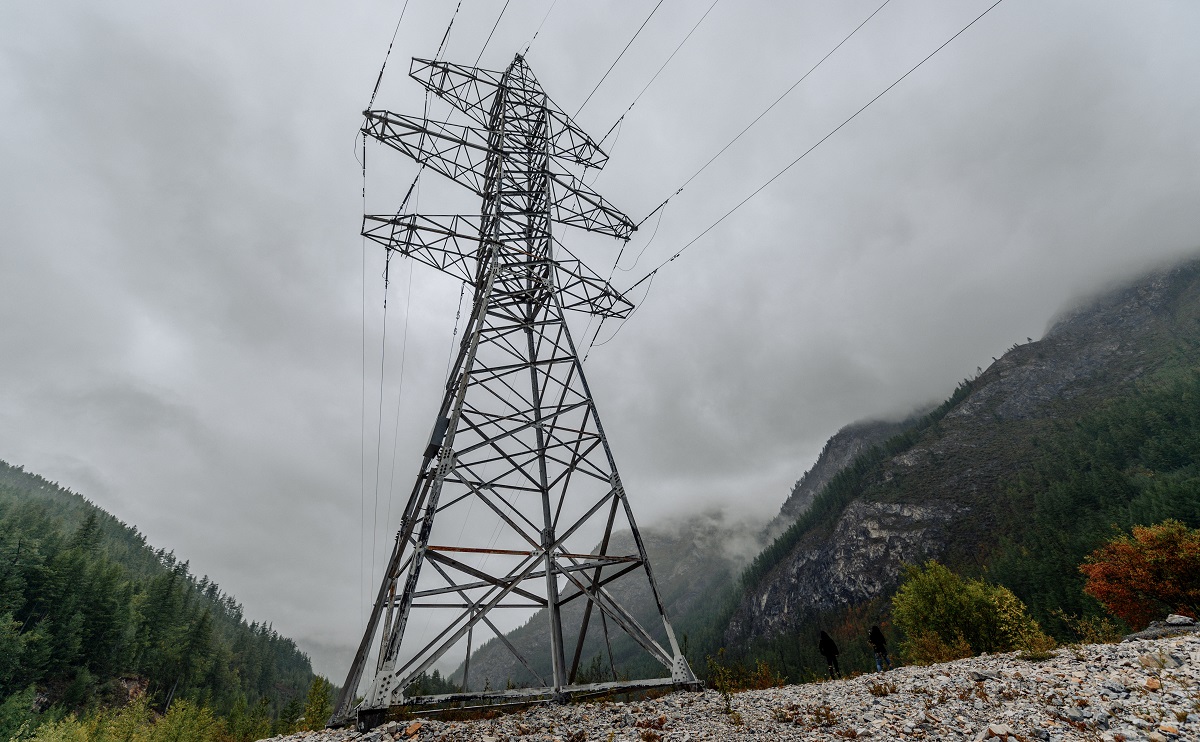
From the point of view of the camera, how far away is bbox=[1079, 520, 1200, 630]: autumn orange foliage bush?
35.4 metres

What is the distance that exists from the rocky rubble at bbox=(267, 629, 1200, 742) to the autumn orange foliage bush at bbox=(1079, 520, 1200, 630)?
39.6 m

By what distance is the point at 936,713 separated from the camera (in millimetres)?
7652

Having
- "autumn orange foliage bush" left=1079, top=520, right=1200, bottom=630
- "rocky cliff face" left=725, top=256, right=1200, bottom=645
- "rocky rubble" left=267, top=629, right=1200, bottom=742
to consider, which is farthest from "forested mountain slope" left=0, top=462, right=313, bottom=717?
"rocky cliff face" left=725, top=256, right=1200, bottom=645

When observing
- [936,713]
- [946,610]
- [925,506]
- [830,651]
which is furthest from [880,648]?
[925,506]

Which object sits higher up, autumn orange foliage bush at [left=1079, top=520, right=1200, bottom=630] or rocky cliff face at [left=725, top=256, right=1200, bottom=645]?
rocky cliff face at [left=725, top=256, right=1200, bottom=645]

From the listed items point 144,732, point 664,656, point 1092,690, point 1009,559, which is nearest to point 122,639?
point 144,732

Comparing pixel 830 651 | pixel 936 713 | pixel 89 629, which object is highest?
pixel 89 629

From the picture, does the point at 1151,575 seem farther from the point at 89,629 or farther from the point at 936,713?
the point at 89,629

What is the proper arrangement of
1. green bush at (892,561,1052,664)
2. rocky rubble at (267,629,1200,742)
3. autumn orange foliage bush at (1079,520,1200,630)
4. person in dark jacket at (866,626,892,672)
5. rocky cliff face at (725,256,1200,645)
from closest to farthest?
rocky rubble at (267,629,1200,742), person in dark jacket at (866,626,892,672), green bush at (892,561,1052,664), autumn orange foliage bush at (1079,520,1200,630), rocky cliff face at (725,256,1200,645)

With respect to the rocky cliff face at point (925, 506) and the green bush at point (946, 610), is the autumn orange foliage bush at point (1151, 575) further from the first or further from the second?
the rocky cliff face at point (925, 506)

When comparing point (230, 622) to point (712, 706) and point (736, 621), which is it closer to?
point (736, 621)

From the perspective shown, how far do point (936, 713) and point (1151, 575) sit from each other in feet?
161

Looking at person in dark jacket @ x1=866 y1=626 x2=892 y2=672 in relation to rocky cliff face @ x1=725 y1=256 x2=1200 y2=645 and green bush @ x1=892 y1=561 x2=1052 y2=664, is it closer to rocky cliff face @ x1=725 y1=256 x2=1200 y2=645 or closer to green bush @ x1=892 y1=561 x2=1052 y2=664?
green bush @ x1=892 y1=561 x2=1052 y2=664

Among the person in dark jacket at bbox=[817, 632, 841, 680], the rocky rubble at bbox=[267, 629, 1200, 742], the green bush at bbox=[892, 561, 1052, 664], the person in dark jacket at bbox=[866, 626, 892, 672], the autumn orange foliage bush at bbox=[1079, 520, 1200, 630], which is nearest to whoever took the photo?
the rocky rubble at bbox=[267, 629, 1200, 742]
